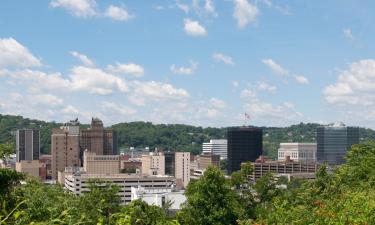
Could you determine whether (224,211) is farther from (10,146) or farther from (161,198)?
(161,198)

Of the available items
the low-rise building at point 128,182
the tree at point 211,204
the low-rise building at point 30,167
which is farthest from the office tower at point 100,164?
the tree at point 211,204

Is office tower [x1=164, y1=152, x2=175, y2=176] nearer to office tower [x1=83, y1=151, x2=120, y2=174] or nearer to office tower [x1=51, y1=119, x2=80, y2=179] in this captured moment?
office tower [x1=83, y1=151, x2=120, y2=174]

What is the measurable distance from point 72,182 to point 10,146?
112 m

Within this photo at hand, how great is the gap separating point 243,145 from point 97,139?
151ft

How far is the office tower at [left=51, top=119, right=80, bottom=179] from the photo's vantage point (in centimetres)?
17712

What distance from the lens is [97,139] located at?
19275cm

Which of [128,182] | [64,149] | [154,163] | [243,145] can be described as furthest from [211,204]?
[243,145]

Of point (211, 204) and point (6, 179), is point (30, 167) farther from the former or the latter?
point (6, 179)

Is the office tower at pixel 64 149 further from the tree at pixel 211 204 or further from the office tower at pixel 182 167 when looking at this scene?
the tree at pixel 211 204

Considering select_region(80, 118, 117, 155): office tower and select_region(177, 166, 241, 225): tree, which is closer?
select_region(177, 166, 241, 225): tree

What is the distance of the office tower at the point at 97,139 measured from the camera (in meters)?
189

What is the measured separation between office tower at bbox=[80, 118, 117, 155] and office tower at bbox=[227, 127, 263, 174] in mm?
38943

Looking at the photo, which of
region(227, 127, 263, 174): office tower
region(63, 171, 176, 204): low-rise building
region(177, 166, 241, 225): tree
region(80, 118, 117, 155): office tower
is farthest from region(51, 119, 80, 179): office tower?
region(177, 166, 241, 225): tree

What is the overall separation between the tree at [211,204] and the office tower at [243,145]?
15948 centimetres
